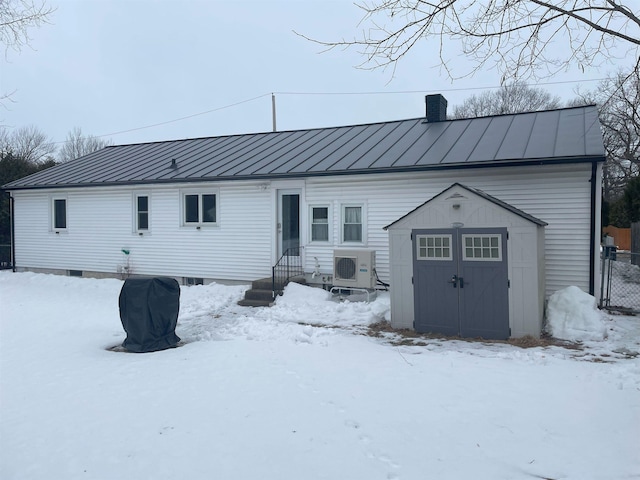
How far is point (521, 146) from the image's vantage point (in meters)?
11.1

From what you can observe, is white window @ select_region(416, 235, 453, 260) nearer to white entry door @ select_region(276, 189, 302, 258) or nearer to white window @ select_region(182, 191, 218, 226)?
white entry door @ select_region(276, 189, 302, 258)

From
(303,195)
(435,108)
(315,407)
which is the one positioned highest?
(435,108)

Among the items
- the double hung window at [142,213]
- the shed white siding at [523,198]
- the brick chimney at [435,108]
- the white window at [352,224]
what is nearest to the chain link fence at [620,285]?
the shed white siding at [523,198]

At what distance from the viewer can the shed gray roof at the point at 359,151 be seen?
11.0 metres

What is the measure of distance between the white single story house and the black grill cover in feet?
13.1

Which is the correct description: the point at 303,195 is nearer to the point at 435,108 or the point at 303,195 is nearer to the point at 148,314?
the point at 435,108

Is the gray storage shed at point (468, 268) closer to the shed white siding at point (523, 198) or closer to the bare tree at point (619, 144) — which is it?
the shed white siding at point (523, 198)

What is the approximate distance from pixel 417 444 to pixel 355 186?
8.61 meters

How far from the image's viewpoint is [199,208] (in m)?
14.5

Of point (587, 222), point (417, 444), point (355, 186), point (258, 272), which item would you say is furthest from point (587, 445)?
point (258, 272)

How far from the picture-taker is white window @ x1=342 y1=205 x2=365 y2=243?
12586 mm

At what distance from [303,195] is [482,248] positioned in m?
5.84

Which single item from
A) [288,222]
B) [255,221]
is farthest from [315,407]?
[255,221]

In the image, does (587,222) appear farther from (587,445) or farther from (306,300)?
(587,445)
